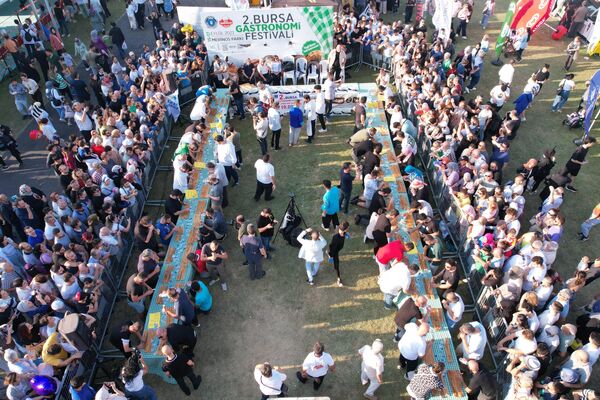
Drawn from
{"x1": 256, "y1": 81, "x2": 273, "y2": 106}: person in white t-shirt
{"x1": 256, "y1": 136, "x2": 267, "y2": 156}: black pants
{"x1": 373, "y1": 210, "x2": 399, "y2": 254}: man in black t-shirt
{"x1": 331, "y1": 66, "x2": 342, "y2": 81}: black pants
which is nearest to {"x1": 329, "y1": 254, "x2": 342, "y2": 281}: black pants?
{"x1": 373, "y1": 210, "x2": 399, "y2": 254}: man in black t-shirt

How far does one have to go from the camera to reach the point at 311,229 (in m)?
9.80

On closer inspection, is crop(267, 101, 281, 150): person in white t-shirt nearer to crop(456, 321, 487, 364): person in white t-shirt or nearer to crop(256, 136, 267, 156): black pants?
crop(256, 136, 267, 156): black pants

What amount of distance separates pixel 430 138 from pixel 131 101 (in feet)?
28.2

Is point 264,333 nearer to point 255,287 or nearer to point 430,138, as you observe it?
point 255,287

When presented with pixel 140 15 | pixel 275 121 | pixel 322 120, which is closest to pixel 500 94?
pixel 322 120

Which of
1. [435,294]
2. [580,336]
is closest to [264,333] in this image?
[435,294]

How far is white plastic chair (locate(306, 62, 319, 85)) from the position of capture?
15.8 metres

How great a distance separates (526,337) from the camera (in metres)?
7.09

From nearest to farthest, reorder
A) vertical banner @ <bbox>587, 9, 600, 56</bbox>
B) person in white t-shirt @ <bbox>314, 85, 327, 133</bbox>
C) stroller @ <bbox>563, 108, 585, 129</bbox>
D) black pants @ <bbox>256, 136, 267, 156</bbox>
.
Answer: black pants @ <bbox>256, 136, 267, 156</bbox>, person in white t-shirt @ <bbox>314, 85, 327, 133</bbox>, stroller @ <bbox>563, 108, 585, 129</bbox>, vertical banner @ <bbox>587, 9, 600, 56</bbox>

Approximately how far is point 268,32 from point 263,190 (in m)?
6.75

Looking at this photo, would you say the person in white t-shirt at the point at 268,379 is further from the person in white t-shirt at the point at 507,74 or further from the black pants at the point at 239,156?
the person in white t-shirt at the point at 507,74

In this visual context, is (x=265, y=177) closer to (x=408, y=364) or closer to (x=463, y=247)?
(x=463, y=247)

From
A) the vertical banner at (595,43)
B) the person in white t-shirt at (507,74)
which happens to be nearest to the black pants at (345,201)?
the person in white t-shirt at (507,74)

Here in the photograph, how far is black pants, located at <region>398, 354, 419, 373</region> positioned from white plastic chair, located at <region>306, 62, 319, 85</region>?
10827 millimetres
